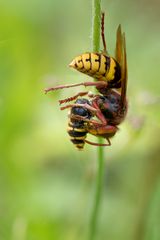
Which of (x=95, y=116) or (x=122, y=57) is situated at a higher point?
(x=122, y=57)

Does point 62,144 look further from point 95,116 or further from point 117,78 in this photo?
point 117,78

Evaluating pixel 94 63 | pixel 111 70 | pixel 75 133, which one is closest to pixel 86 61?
pixel 94 63

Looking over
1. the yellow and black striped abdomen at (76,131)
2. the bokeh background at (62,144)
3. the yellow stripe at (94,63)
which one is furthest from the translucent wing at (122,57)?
the bokeh background at (62,144)

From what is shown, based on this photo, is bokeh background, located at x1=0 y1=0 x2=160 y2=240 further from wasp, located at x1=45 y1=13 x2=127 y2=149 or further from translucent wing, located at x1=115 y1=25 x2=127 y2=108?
translucent wing, located at x1=115 y1=25 x2=127 y2=108

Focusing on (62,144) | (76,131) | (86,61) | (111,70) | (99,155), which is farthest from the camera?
(62,144)

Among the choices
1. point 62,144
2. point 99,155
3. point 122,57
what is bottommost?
point 99,155

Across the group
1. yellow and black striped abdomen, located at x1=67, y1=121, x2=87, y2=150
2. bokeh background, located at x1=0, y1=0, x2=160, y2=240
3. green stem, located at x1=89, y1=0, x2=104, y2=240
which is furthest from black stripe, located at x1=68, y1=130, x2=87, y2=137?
bokeh background, located at x1=0, y1=0, x2=160, y2=240
